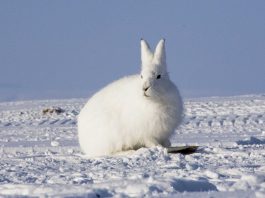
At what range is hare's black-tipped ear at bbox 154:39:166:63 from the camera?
7.90 meters

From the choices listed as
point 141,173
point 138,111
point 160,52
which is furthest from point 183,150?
point 141,173

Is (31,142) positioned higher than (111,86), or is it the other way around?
(111,86)

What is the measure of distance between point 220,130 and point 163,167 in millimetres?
7080

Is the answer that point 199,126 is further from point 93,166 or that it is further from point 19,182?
point 19,182

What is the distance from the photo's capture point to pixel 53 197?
4504 mm

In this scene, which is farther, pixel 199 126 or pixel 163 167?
pixel 199 126

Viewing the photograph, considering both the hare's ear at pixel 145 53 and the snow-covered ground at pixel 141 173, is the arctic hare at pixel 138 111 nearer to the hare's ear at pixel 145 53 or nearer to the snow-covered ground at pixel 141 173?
the hare's ear at pixel 145 53

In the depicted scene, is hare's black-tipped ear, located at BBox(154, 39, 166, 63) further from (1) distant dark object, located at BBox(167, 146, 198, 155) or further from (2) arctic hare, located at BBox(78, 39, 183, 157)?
(1) distant dark object, located at BBox(167, 146, 198, 155)

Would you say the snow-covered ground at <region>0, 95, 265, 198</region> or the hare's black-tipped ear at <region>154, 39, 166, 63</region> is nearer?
the snow-covered ground at <region>0, 95, 265, 198</region>

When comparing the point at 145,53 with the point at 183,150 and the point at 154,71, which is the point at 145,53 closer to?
the point at 154,71

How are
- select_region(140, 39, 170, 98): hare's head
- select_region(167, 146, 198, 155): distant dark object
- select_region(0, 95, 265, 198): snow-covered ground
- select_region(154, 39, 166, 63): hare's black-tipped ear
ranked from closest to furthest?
1. select_region(0, 95, 265, 198): snow-covered ground
2. select_region(167, 146, 198, 155): distant dark object
3. select_region(140, 39, 170, 98): hare's head
4. select_region(154, 39, 166, 63): hare's black-tipped ear

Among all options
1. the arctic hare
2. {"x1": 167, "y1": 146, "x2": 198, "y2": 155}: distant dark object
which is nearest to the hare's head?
the arctic hare

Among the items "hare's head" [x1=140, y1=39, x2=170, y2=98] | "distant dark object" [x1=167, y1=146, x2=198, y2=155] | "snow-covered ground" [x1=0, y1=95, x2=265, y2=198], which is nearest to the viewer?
"snow-covered ground" [x1=0, y1=95, x2=265, y2=198]

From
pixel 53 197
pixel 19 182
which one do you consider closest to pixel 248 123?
pixel 19 182
